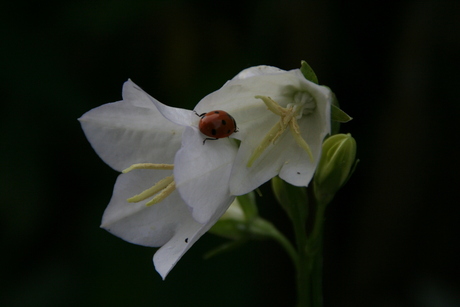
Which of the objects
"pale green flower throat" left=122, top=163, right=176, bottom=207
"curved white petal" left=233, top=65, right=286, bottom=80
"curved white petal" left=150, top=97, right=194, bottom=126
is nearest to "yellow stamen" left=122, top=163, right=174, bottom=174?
"pale green flower throat" left=122, top=163, right=176, bottom=207

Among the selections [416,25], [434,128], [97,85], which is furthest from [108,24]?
[434,128]

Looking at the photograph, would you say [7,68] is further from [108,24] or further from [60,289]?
[60,289]

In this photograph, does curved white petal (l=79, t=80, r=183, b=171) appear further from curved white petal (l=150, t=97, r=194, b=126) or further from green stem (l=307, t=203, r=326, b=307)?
green stem (l=307, t=203, r=326, b=307)

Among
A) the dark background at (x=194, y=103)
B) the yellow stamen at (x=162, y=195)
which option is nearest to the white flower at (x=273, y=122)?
the yellow stamen at (x=162, y=195)

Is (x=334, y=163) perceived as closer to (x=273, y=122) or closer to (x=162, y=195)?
(x=273, y=122)

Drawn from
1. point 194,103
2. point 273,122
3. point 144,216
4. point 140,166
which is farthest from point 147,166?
point 194,103

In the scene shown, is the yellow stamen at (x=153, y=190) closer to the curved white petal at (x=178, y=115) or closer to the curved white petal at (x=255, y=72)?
the curved white petal at (x=178, y=115)
